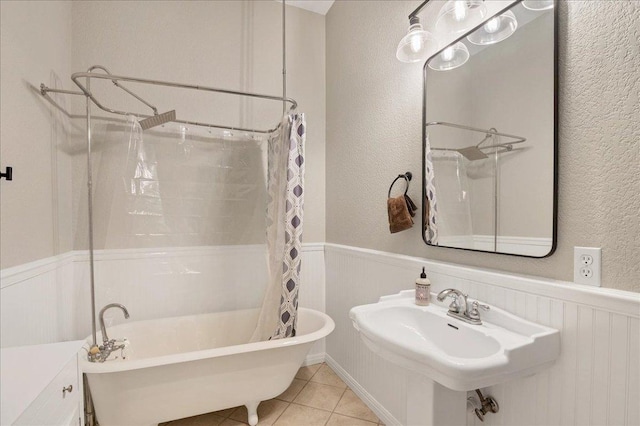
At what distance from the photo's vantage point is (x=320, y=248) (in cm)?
265

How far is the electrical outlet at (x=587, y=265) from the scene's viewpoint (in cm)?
93

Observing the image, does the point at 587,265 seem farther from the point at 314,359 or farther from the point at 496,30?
the point at 314,359

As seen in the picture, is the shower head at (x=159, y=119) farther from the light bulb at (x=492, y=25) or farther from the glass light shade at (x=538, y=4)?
the glass light shade at (x=538, y=4)

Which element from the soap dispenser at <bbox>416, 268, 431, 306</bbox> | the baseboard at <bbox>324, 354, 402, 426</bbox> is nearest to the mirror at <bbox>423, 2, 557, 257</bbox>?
the soap dispenser at <bbox>416, 268, 431, 306</bbox>

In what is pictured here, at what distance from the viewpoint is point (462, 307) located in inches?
50.8

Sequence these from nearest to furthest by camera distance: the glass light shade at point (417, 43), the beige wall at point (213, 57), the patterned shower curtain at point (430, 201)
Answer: the glass light shade at point (417, 43) → the patterned shower curtain at point (430, 201) → the beige wall at point (213, 57)

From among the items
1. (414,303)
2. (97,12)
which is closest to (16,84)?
(97,12)

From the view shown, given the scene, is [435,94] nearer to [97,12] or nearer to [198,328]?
[198,328]

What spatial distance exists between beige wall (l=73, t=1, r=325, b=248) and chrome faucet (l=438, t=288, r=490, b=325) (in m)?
1.49

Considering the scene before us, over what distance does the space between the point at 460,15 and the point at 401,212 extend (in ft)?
2.99

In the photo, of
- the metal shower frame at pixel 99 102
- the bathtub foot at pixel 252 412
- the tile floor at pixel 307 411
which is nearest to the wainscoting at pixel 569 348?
the tile floor at pixel 307 411

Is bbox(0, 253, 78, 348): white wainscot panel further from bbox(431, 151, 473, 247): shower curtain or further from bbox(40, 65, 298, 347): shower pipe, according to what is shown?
bbox(431, 151, 473, 247): shower curtain

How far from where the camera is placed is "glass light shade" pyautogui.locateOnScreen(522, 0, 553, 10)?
107cm

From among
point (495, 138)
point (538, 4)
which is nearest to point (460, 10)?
point (538, 4)
